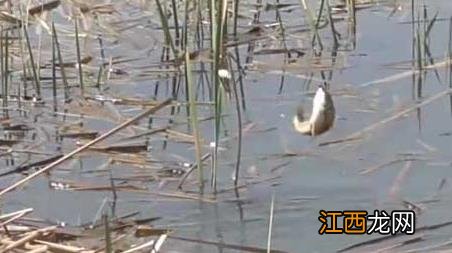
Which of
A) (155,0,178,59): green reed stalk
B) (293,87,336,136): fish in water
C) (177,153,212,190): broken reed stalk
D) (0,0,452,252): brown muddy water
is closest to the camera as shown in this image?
(0,0,452,252): brown muddy water

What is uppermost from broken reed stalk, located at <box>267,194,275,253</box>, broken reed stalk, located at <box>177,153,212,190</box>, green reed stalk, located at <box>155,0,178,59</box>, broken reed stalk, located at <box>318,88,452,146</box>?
green reed stalk, located at <box>155,0,178,59</box>

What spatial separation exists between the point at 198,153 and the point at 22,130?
823mm

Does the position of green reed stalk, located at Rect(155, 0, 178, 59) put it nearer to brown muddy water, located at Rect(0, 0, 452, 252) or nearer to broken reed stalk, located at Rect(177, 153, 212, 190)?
brown muddy water, located at Rect(0, 0, 452, 252)

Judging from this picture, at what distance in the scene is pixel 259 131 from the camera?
3430 millimetres

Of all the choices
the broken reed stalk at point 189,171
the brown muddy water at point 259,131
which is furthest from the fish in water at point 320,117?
the broken reed stalk at point 189,171

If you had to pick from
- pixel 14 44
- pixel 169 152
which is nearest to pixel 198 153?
pixel 169 152

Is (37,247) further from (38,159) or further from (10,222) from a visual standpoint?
(38,159)

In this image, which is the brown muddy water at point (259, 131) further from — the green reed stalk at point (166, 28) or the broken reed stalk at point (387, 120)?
the green reed stalk at point (166, 28)

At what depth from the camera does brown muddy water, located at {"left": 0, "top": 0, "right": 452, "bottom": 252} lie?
9.55ft

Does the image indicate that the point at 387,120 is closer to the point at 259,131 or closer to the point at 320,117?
the point at 320,117

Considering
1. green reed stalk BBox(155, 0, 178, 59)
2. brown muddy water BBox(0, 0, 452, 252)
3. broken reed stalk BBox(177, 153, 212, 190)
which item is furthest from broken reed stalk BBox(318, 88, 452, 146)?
green reed stalk BBox(155, 0, 178, 59)

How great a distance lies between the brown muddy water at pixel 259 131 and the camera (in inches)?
115

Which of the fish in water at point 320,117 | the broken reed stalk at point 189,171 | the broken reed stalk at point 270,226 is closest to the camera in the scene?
the broken reed stalk at point 270,226

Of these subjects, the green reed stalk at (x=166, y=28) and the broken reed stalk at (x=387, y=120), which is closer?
the broken reed stalk at (x=387, y=120)
